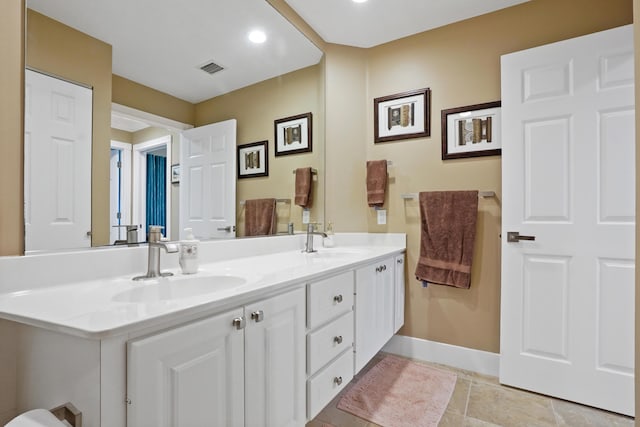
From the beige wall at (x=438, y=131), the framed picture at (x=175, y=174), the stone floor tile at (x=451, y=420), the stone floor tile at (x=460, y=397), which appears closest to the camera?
the framed picture at (x=175, y=174)

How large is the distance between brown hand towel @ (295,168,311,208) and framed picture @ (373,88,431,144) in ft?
2.10

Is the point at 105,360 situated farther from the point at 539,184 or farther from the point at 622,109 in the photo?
the point at 622,109

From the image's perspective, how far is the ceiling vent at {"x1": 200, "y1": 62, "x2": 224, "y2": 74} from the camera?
5.17 ft

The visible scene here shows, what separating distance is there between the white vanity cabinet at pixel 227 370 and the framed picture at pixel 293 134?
1.19 metres

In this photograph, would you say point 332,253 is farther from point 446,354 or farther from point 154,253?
point 154,253

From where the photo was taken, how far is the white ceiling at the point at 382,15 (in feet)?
6.66

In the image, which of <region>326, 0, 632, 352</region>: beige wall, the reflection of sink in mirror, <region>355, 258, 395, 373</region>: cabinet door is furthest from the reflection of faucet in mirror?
<region>326, 0, 632, 352</region>: beige wall

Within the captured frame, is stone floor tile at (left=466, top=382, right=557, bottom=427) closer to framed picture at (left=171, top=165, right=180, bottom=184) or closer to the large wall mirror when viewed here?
the large wall mirror

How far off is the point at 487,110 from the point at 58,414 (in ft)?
8.06

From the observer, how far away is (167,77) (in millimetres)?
1403

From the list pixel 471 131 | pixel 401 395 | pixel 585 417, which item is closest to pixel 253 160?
pixel 471 131

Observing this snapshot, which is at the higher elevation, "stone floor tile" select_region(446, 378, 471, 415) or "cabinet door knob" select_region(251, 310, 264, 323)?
"cabinet door knob" select_region(251, 310, 264, 323)

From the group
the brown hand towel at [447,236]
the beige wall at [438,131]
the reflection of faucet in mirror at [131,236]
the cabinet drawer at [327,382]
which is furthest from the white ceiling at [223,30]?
the cabinet drawer at [327,382]

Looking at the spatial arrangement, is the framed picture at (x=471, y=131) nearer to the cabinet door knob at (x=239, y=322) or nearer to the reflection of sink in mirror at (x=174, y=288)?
the reflection of sink in mirror at (x=174, y=288)
